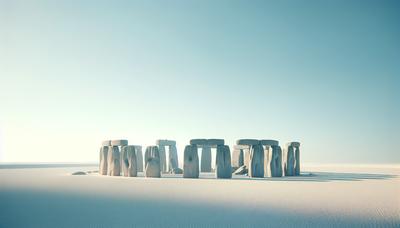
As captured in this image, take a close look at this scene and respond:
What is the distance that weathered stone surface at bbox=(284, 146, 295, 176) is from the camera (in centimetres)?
Answer: 1867

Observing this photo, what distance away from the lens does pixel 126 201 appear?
8.51 metres

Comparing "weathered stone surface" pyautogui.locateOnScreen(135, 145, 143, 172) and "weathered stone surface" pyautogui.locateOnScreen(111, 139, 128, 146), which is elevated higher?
"weathered stone surface" pyautogui.locateOnScreen(111, 139, 128, 146)

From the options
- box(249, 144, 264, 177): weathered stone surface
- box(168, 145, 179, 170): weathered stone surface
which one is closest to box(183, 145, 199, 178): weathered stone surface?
box(249, 144, 264, 177): weathered stone surface

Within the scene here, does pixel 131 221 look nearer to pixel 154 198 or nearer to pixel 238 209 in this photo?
pixel 238 209

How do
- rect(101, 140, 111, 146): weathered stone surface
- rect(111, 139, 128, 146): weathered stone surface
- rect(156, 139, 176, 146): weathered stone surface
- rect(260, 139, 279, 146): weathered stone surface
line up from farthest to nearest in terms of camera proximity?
rect(156, 139, 176, 146): weathered stone surface → rect(101, 140, 111, 146): weathered stone surface → rect(111, 139, 128, 146): weathered stone surface → rect(260, 139, 279, 146): weathered stone surface

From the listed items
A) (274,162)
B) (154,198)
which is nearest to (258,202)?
(154,198)

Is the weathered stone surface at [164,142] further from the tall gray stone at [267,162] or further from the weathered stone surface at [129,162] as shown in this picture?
the tall gray stone at [267,162]

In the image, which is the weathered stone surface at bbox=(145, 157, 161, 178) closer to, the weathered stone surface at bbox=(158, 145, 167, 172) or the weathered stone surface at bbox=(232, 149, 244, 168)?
the weathered stone surface at bbox=(158, 145, 167, 172)

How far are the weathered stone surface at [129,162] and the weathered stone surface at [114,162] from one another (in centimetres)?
45

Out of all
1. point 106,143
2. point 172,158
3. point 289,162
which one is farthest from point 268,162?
point 106,143

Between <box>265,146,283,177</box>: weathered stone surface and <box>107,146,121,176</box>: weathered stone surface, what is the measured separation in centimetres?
674

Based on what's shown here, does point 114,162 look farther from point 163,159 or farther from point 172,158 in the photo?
point 172,158

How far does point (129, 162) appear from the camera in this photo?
17.2 metres

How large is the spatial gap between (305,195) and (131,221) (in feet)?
16.0
